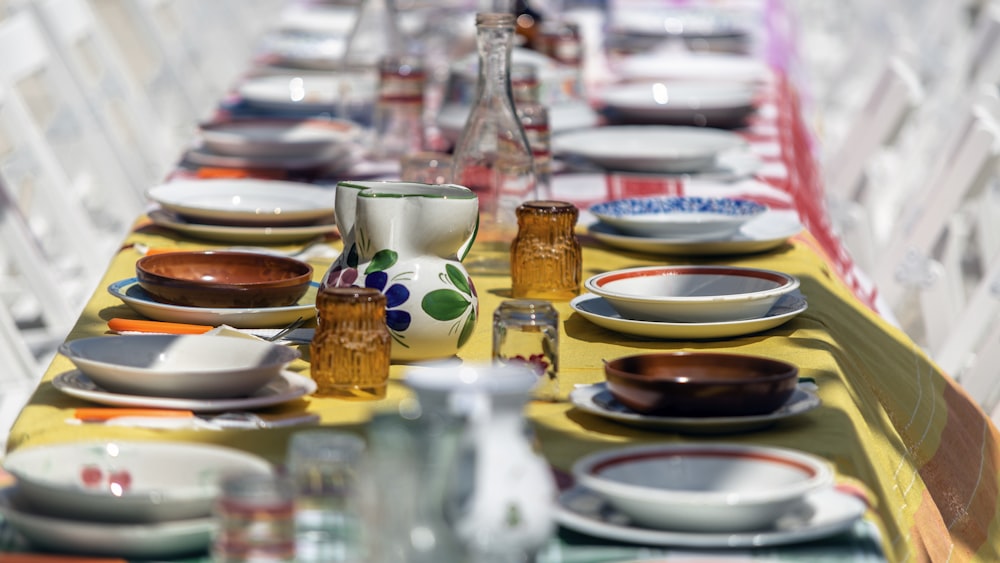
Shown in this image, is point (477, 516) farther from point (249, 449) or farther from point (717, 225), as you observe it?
point (717, 225)

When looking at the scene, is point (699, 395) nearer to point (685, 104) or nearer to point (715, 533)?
point (715, 533)

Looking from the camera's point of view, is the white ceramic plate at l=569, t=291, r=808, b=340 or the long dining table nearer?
the long dining table

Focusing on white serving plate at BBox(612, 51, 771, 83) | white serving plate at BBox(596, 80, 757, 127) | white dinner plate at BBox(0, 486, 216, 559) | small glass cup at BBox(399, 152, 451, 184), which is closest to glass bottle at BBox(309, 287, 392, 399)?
white dinner plate at BBox(0, 486, 216, 559)

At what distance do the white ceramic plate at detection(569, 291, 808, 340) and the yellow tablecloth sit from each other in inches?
0.5

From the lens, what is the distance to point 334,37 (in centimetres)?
402

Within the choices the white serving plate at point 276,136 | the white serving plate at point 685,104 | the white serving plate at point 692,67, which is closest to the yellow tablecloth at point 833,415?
the white serving plate at point 276,136

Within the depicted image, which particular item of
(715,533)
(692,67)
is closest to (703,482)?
(715,533)

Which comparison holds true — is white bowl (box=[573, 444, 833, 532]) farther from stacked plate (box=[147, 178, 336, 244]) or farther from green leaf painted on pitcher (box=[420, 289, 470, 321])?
stacked plate (box=[147, 178, 336, 244])

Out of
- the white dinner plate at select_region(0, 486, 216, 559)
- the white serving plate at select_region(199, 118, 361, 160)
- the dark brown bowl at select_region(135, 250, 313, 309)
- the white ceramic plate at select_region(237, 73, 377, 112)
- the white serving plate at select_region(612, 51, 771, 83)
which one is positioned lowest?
the white serving plate at select_region(612, 51, 771, 83)

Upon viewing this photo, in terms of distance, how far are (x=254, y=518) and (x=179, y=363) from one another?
1.88ft

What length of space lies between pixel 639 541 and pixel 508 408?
8.2 inches

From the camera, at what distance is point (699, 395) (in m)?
1.32

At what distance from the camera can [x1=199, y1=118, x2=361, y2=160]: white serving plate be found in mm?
2666

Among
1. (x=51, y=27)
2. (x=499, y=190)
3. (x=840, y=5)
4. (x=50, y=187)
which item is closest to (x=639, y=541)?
(x=499, y=190)
